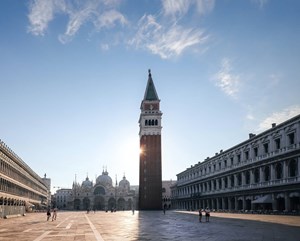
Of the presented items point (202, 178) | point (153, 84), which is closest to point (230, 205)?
point (202, 178)

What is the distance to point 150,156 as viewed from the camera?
4242 inches

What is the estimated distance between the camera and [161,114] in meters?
109

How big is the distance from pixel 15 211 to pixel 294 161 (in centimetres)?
4727

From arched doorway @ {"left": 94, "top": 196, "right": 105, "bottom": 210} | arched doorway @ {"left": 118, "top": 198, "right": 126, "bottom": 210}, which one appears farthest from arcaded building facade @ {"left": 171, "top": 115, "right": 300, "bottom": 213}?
arched doorway @ {"left": 94, "top": 196, "right": 105, "bottom": 210}

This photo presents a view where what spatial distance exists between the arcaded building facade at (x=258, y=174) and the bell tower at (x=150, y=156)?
46.2 feet

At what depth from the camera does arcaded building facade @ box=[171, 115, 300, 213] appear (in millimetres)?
50812

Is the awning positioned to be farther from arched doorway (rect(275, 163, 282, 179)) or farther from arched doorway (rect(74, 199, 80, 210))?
arched doorway (rect(74, 199, 80, 210))

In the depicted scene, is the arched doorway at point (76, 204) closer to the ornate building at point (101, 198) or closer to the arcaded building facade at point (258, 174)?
the ornate building at point (101, 198)

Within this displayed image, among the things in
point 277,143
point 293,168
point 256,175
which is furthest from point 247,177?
point 293,168

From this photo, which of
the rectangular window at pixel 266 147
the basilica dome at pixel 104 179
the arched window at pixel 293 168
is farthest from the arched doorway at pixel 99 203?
the arched window at pixel 293 168

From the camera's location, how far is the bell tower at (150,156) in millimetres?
104875

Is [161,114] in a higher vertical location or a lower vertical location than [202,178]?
higher

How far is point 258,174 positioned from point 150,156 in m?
48.9

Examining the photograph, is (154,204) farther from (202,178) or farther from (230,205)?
(230,205)
